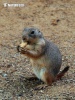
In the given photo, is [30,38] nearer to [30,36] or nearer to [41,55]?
[30,36]

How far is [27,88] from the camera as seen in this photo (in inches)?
261

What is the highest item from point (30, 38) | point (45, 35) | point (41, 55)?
point (30, 38)

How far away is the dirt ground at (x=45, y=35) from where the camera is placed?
6.44 m

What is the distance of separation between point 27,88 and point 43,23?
11.5ft

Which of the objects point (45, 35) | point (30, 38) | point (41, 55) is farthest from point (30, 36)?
point (45, 35)

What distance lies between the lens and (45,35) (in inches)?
364

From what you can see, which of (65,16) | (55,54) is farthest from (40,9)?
(55,54)

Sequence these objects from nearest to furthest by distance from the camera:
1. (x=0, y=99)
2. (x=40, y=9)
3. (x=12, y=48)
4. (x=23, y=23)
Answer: (x=0, y=99), (x=12, y=48), (x=23, y=23), (x=40, y=9)

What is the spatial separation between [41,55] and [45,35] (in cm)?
265

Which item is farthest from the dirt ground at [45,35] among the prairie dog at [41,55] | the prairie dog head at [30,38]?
the prairie dog head at [30,38]

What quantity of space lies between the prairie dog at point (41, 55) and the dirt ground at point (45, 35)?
0.15 meters

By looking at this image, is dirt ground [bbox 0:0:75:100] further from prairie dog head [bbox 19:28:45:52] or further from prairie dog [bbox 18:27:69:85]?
prairie dog head [bbox 19:28:45:52]

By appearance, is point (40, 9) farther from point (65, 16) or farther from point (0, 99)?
point (0, 99)

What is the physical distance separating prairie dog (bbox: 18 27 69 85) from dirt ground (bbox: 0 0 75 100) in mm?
153
